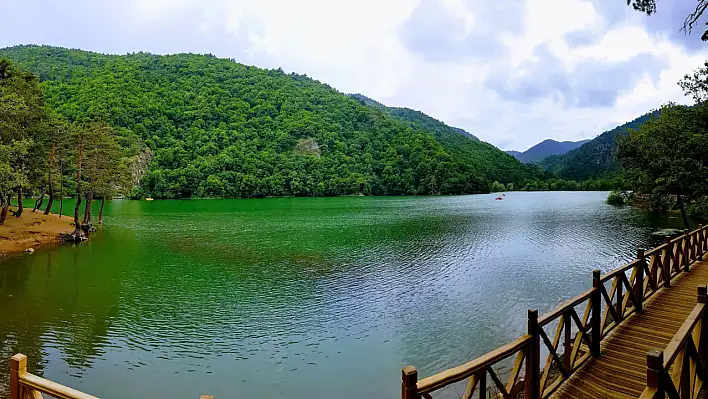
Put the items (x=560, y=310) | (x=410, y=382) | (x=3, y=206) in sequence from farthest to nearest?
(x=3, y=206) < (x=560, y=310) < (x=410, y=382)

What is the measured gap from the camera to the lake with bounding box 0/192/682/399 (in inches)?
372

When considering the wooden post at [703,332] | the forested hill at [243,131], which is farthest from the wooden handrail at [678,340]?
the forested hill at [243,131]

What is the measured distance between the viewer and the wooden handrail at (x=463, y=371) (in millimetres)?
3460

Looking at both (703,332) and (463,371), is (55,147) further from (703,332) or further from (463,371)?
(703,332)

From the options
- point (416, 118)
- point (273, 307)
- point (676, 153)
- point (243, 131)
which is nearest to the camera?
point (273, 307)

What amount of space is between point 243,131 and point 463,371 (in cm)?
11684

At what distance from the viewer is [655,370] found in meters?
3.21

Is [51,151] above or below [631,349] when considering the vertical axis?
above

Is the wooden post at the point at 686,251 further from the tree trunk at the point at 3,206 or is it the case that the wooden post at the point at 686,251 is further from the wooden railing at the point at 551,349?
the tree trunk at the point at 3,206

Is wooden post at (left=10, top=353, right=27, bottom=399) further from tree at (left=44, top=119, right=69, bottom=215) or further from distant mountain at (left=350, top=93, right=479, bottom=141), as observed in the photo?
distant mountain at (left=350, top=93, right=479, bottom=141)

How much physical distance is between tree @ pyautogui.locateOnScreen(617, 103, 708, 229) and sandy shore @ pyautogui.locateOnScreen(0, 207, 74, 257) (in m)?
36.9

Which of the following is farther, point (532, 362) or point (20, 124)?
point (20, 124)

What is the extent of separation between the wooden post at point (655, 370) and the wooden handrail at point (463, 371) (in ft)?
4.27

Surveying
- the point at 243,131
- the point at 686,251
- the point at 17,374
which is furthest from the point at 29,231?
the point at 243,131
